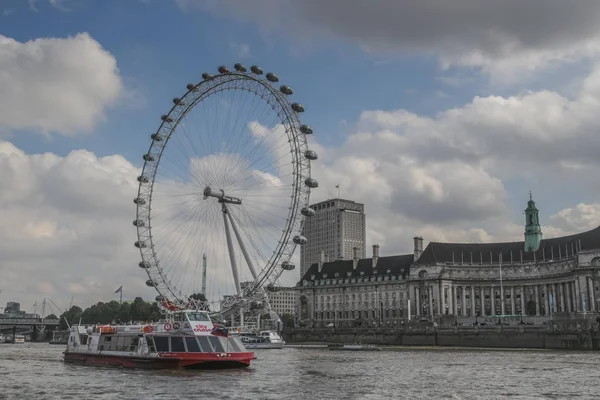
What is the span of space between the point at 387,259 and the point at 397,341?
5616 cm

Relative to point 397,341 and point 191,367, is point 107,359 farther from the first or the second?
point 397,341

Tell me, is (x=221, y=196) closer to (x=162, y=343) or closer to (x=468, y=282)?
(x=162, y=343)

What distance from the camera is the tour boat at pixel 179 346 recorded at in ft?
184

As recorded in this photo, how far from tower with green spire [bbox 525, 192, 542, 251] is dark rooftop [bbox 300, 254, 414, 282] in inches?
1114

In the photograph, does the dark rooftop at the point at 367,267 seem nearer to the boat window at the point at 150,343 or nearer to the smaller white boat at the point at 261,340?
the smaller white boat at the point at 261,340

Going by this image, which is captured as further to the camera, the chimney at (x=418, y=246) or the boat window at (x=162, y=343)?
the chimney at (x=418, y=246)

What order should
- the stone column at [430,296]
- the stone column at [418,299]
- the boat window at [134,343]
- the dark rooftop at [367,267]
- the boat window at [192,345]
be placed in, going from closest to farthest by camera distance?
the boat window at [192,345] < the boat window at [134,343] < the stone column at [430,296] < the stone column at [418,299] < the dark rooftop at [367,267]

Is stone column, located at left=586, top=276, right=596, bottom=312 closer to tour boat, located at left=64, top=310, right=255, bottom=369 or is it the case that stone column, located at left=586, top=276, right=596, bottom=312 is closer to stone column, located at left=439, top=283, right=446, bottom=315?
stone column, located at left=439, top=283, right=446, bottom=315

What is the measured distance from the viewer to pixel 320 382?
48625 mm

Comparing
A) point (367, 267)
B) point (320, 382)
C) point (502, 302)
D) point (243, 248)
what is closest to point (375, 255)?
point (367, 267)

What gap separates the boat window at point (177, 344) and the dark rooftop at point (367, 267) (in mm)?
120080

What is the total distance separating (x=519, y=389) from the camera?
44.2m

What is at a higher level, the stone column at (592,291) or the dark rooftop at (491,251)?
the dark rooftop at (491,251)

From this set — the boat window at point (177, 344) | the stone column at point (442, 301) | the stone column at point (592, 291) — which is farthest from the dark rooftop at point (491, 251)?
the boat window at point (177, 344)
